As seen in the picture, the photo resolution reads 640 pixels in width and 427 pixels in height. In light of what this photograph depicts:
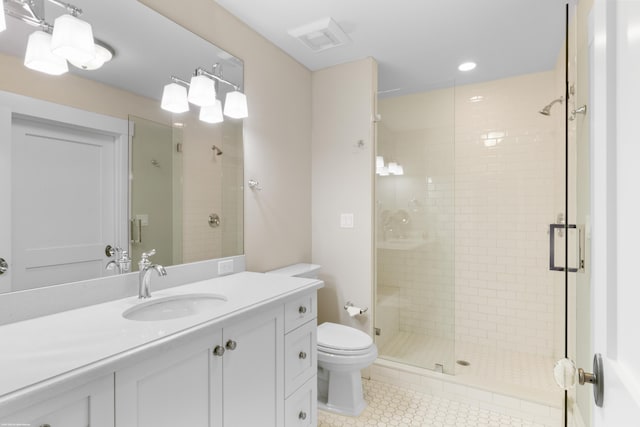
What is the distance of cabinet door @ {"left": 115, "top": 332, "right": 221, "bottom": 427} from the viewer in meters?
0.93

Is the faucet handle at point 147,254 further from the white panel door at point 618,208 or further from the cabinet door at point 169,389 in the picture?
the white panel door at point 618,208

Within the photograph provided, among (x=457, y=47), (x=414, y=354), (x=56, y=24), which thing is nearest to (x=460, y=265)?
(x=414, y=354)

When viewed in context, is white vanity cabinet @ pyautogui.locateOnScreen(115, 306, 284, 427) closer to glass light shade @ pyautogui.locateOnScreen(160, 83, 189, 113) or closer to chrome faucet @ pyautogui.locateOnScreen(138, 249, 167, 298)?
chrome faucet @ pyautogui.locateOnScreen(138, 249, 167, 298)

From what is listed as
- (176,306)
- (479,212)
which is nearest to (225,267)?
(176,306)

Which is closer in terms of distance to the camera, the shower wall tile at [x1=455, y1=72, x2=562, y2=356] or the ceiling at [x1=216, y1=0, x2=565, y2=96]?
the ceiling at [x1=216, y1=0, x2=565, y2=96]

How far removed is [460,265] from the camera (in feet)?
10.3

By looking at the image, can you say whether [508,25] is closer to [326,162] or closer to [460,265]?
[326,162]

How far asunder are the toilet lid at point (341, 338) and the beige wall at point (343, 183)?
36 cm

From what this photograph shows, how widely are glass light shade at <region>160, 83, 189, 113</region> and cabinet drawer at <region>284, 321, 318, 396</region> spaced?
128cm

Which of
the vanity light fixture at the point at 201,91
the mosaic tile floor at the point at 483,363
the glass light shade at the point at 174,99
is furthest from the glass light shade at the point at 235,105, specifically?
the mosaic tile floor at the point at 483,363

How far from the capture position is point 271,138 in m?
2.38

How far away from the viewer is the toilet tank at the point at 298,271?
7.57 feet

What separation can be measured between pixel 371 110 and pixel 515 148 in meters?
1.37

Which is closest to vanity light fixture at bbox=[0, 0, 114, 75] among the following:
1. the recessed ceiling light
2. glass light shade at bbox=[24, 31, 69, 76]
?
glass light shade at bbox=[24, 31, 69, 76]
